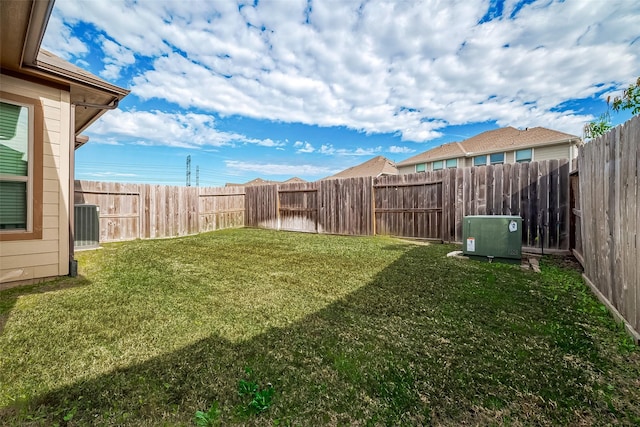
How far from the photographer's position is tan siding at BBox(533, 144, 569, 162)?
12484 millimetres

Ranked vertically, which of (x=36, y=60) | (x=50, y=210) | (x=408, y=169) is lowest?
(x=50, y=210)

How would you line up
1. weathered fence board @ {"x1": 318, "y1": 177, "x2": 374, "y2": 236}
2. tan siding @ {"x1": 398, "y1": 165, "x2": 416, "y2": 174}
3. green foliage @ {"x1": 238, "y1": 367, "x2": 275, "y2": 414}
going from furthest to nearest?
1. tan siding @ {"x1": 398, "y1": 165, "x2": 416, "y2": 174}
2. weathered fence board @ {"x1": 318, "y1": 177, "x2": 374, "y2": 236}
3. green foliage @ {"x1": 238, "y1": 367, "x2": 275, "y2": 414}

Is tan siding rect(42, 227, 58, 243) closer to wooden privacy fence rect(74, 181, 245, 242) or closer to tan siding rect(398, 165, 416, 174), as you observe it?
wooden privacy fence rect(74, 181, 245, 242)

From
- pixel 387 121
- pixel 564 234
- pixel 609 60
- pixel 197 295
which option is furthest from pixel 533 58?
pixel 197 295

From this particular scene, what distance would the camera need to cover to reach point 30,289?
3.37 metres

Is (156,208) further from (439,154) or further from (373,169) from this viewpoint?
(373,169)

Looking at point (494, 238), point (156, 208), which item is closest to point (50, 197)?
point (156, 208)

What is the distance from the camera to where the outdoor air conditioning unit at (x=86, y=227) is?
6.26m

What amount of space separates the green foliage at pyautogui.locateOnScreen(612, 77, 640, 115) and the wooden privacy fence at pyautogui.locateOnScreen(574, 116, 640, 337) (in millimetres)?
5312

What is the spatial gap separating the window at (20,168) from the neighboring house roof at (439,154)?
17.3 m

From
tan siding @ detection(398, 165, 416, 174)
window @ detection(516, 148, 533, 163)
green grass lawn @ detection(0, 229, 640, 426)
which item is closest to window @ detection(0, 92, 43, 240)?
green grass lawn @ detection(0, 229, 640, 426)

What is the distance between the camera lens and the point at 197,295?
10.8 ft

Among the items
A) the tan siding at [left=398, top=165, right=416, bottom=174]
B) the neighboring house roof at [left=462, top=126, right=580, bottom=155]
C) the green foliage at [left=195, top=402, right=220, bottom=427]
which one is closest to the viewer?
the green foliage at [left=195, top=402, right=220, bottom=427]

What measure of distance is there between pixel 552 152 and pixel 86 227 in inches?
750
